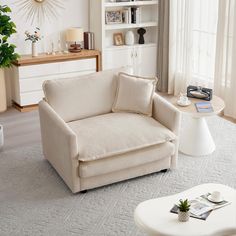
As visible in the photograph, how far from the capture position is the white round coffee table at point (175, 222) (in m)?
3.12

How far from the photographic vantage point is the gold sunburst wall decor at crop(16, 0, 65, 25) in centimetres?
651

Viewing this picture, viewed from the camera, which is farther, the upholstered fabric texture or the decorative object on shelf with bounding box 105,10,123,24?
the decorative object on shelf with bounding box 105,10,123,24

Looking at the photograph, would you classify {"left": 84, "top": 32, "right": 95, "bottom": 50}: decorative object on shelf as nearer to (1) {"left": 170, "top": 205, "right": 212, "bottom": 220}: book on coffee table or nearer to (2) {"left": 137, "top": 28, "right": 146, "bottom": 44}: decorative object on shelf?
(2) {"left": 137, "top": 28, "right": 146, "bottom": 44}: decorative object on shelf

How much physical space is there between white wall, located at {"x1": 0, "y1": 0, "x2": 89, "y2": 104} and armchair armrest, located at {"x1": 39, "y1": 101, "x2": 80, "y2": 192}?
216 centimetres

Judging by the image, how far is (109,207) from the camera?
13.5 feet

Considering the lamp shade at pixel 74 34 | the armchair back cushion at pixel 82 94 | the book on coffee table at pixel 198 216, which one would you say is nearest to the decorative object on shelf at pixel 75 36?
the lamp shade at pixel 74 34

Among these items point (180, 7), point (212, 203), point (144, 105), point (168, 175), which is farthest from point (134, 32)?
point (212, 203)

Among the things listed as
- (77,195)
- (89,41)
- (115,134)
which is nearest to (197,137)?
(115,134)

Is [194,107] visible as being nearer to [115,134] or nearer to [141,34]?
[115,134]

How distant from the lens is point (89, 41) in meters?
6.89

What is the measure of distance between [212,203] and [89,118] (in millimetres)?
1781

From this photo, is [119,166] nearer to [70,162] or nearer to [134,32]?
[70,162]

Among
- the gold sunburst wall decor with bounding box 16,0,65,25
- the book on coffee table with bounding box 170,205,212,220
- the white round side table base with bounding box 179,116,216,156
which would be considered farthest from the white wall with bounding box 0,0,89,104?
the book on coffee table with bounding box 170,205,212,220

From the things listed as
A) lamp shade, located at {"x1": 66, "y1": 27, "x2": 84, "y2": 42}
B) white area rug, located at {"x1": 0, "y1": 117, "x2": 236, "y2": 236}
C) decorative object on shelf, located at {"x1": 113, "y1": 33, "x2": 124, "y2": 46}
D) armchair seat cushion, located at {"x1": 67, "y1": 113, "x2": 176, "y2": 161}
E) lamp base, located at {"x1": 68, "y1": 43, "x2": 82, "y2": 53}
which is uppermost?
lamp shade, located at {"x1": 66, "y1": 27, "x2": 84, "y2": 42}
